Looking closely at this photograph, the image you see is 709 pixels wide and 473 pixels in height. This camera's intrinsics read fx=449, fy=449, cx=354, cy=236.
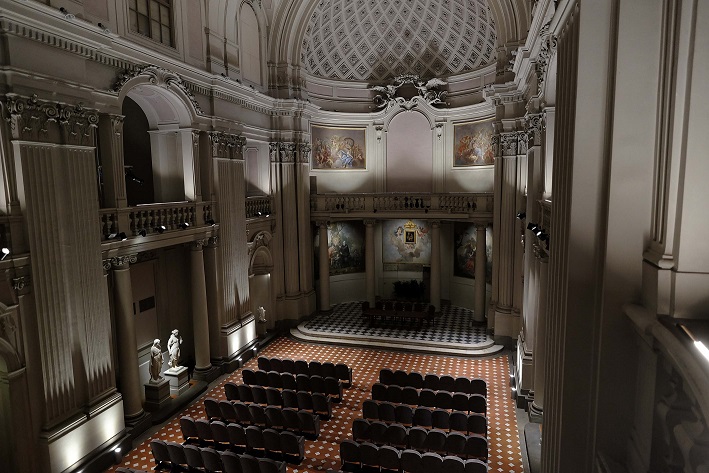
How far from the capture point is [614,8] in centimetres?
402

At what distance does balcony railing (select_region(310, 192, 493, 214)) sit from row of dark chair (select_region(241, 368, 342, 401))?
8.28 m

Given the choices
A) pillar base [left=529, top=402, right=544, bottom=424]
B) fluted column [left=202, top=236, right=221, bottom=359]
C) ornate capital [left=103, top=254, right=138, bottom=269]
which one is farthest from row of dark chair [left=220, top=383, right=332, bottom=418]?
pillar base [left=529, top=402, right=544, bottom=424]

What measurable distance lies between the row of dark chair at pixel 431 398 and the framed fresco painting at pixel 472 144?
1083 centimetres

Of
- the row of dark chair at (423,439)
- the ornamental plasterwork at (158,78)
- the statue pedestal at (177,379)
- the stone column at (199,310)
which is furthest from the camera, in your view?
the stone column at (199,310)

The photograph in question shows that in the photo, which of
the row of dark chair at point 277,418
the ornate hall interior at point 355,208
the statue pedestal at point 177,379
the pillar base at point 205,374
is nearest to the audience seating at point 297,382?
the ornate hall interior at point 355,208

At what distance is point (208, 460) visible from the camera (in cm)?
895

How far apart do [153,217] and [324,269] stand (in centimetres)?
939

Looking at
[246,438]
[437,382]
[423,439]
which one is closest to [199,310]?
[246,438]

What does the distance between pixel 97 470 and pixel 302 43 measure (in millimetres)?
15615

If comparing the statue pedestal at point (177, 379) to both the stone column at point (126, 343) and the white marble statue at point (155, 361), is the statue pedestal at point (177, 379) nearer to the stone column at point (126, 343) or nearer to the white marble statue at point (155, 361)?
the white marble statue at point (155, 361)

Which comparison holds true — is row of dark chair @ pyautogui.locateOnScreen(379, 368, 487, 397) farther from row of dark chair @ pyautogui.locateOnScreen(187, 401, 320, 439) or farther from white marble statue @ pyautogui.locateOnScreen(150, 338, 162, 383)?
white marble statue @ pyautogui.locateOnScreen(150, 338, 162, 383)

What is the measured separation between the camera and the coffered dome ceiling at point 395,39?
18094mm

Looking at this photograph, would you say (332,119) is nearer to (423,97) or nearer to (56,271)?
(423,97)

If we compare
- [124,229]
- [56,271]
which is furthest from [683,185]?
[124,229]
